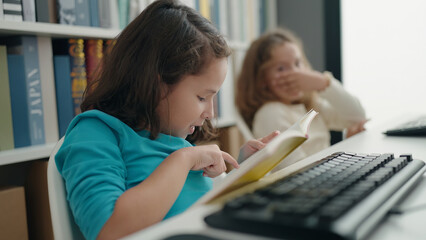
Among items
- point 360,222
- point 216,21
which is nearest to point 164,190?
point 360,222

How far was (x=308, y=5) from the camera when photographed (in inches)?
90.7

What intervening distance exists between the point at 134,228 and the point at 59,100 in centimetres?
80

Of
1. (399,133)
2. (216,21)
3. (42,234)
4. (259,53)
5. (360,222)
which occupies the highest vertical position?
(216,21)

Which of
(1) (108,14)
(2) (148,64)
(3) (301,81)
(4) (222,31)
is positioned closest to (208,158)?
(2) (148,64)

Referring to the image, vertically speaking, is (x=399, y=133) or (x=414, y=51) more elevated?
(x=414, y=51)

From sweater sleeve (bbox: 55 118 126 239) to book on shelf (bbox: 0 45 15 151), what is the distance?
53 cm

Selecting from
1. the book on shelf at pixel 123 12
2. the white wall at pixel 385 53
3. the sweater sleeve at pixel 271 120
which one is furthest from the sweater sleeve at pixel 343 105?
the book on shelf at pixel 123 12

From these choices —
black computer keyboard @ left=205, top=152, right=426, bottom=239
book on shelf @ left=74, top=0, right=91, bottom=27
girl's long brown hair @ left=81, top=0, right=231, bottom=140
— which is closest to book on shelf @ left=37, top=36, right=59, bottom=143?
book on shelf @ left=74, top=0, right=91, bottom=27

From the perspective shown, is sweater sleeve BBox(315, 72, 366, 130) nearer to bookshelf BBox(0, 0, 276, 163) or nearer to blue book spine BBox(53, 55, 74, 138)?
bookshelf BBox(0, 0, 276, 163)

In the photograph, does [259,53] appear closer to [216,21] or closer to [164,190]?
[216,21]

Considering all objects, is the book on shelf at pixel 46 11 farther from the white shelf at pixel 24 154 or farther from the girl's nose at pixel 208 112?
the girl's nose at pixel 208 112

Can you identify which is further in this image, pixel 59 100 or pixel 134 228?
pixel 59 100

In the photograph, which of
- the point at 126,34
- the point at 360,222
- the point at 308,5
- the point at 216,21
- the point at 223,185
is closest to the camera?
the point at 360,222

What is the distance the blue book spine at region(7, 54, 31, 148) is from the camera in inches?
43.9
